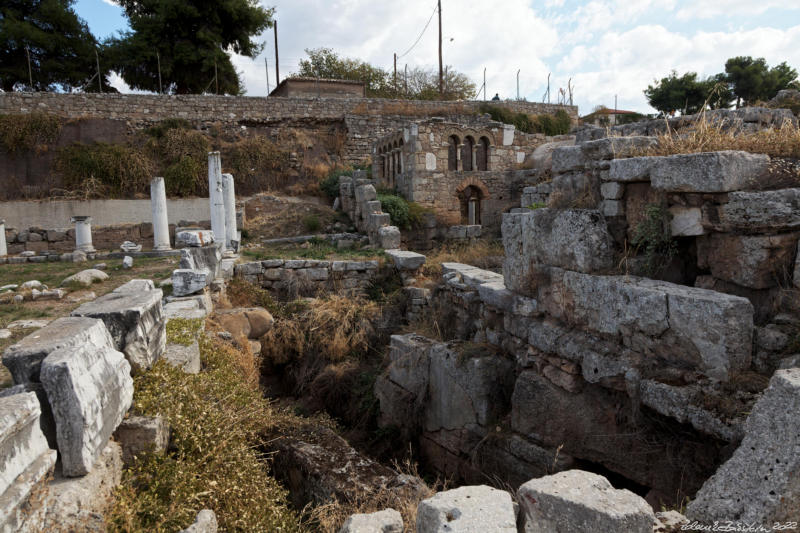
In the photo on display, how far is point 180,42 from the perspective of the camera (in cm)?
2391

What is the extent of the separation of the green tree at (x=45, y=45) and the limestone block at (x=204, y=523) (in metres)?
26.4

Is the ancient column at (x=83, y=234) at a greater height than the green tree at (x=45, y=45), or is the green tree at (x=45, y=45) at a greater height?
the green tree at (x=45, y=45)

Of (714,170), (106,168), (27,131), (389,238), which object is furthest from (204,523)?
(27,131)

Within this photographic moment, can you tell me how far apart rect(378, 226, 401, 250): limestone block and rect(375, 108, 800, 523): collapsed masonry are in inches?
244

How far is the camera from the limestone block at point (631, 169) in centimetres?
435

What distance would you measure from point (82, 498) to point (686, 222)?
4650 millimetres

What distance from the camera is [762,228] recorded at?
147 inches

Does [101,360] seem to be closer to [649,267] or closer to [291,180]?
[649,267]

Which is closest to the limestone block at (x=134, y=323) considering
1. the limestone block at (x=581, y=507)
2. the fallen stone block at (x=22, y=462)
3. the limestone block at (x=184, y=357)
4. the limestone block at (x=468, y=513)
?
the limestone block at (x=184, y=357)

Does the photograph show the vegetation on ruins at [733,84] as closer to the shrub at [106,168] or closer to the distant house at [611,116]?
the distant house at [611,116]

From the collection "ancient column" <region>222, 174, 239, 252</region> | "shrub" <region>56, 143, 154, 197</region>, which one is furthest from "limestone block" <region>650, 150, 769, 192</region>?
"shrub" <region>56, 143, 154, 197</region>

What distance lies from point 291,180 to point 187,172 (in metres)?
4.03

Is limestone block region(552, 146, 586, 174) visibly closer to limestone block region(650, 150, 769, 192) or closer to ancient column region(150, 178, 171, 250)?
limestone block region(650, 150, 769, 192)

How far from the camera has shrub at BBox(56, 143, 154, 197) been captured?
1906cm
